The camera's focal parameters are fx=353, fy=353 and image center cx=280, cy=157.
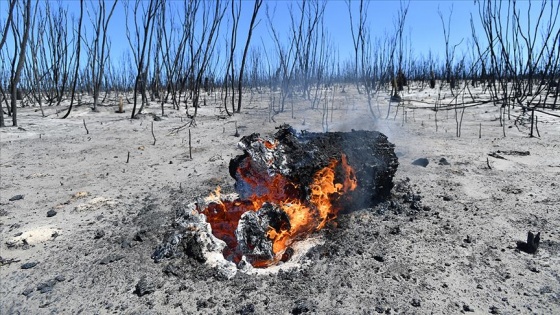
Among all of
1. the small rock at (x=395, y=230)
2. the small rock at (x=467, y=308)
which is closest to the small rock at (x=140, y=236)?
the small rock at (x=395, y=230)

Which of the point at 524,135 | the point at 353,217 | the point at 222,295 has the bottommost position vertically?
the point at 222,295

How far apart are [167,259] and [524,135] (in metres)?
5.02

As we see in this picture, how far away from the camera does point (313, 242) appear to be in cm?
230

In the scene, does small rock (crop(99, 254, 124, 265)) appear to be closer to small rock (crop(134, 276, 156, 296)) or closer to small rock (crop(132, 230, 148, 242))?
small rock (crop(132, 230, 148, 242))

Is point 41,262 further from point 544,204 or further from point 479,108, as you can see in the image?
point 479,108

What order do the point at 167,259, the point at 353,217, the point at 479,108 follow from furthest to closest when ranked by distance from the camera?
the point at 479,108, the point at 353,217, the point at 167,259

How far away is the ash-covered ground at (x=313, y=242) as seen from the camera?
1794mm

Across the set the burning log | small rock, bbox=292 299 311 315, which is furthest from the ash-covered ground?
the burning log

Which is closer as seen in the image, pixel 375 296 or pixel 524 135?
pixel 375 296

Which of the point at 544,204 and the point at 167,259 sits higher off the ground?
the point at 544,204

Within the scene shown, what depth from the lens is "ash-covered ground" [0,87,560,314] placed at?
179cm

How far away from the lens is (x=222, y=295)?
1.83 meters

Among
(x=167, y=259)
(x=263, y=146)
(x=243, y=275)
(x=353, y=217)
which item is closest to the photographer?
(x=243, y=275)

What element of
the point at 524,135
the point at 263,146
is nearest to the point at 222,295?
the point at 263,146
